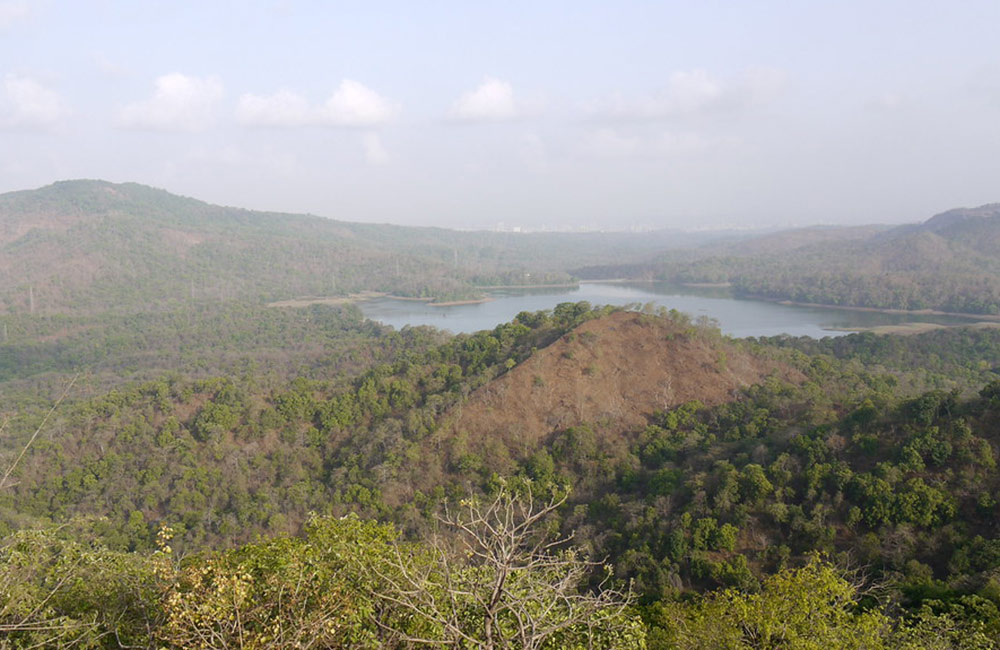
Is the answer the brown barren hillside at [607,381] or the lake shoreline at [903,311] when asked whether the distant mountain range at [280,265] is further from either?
the brown barren hillside at [607,381]

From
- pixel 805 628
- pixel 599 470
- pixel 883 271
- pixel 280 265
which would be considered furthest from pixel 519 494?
pixel 280 265

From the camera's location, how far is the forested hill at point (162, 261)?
78.8 meters

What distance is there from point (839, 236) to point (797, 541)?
163946 mm

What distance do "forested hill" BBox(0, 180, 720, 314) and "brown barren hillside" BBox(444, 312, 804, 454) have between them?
66.2m

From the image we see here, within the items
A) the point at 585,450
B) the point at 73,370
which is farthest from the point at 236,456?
the point at 73,370

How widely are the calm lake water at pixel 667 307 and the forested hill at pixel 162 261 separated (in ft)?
29.4

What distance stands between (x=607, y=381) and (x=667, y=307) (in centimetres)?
5343

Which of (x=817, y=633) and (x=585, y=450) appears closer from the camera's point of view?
(x=817, y=633)

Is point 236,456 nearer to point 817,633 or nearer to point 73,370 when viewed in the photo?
point 817,633

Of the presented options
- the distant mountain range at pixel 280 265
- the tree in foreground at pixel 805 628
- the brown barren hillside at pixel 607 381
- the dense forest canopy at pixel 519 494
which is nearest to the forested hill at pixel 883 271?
the distant mountain range at pixel 280 265

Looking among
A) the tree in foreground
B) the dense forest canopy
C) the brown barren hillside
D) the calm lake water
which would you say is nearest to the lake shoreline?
the calm lake water

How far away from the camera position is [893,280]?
77.0m

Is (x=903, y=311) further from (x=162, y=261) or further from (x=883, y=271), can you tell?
(x=162, y=261)

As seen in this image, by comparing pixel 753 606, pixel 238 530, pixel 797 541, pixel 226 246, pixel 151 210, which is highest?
pixel 151 210
